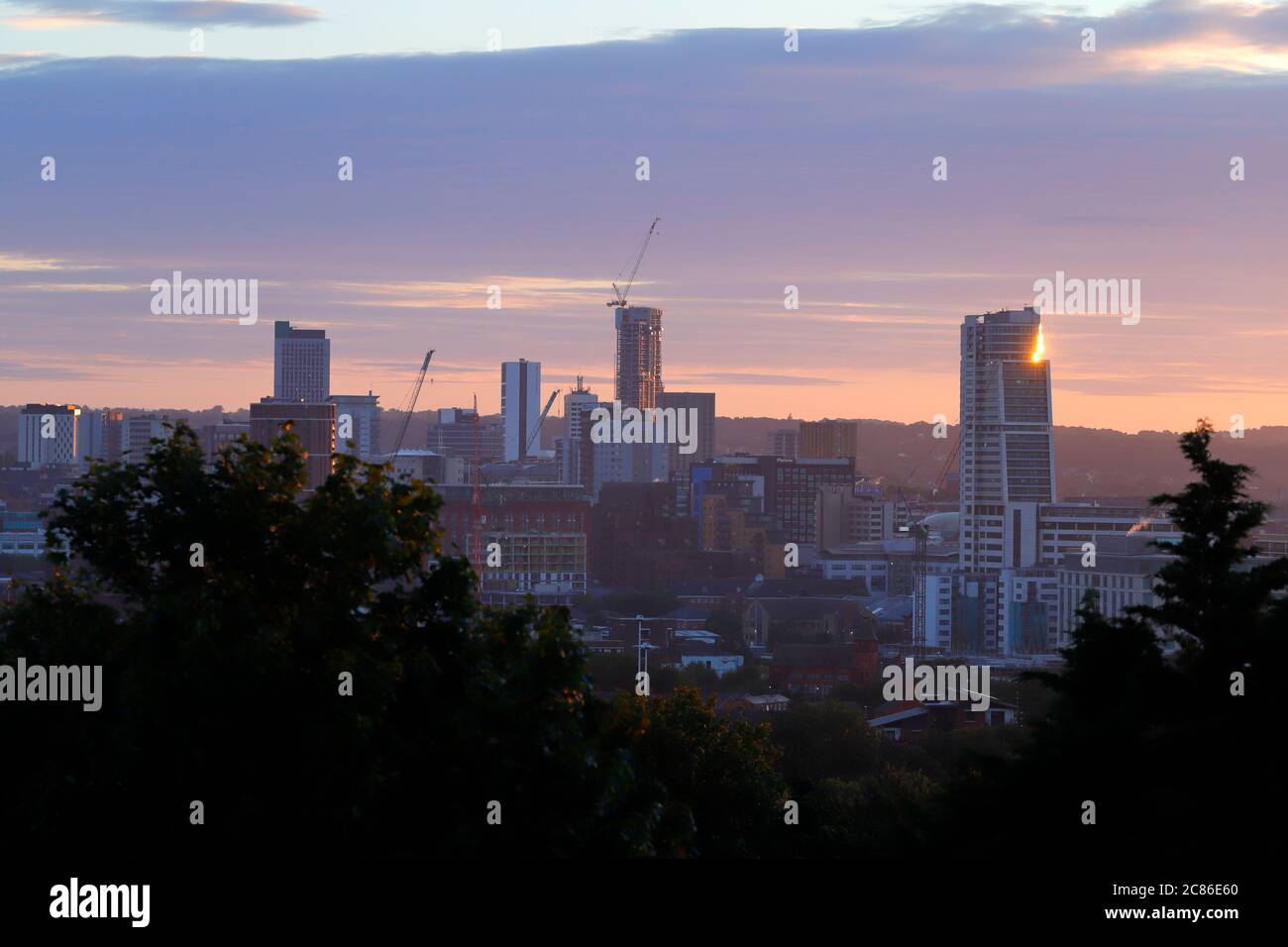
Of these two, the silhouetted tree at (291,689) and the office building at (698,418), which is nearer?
the silhouetted tree at (291,689)

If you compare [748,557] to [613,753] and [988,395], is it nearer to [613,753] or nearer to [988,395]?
[988,395]

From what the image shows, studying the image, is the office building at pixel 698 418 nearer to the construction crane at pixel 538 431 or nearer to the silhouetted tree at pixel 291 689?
the construction crane at pixel 538 431

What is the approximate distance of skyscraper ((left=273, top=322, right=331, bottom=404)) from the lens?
13950 cm

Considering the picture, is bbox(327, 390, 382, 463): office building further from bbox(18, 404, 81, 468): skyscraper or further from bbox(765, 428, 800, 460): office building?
bbox(765, 428, 800, 460): office building

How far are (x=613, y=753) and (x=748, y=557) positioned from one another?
105 metres

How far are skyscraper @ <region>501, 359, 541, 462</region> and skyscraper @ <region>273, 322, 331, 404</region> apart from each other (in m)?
24.3

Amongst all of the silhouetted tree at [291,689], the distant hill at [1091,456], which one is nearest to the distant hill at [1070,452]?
the distant hill at [1091,456]

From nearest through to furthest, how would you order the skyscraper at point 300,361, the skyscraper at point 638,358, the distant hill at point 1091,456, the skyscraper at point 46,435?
the distant hill at point 1091,456 < the skyscraper at point 46,435 < the skyscraper at point 300,361 < the skyscraper at point 638,358

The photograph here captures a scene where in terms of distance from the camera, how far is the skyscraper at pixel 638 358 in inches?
7042

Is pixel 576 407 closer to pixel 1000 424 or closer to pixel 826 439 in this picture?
pixel 826 439

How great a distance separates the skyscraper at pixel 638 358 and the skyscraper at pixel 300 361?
42356 millimetres

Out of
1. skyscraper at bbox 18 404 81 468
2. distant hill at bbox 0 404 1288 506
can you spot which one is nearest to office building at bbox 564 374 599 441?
distant hill at bbox 0 404 1288 506

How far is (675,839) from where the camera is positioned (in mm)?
12516

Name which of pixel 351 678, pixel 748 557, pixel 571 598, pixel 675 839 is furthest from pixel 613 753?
pixel 748 557
